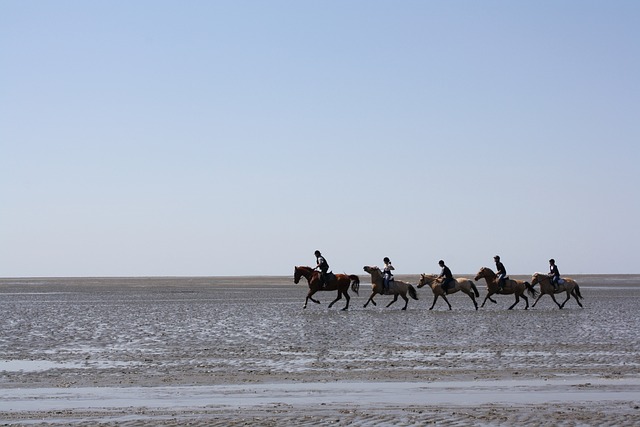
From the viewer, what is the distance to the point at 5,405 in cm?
1197

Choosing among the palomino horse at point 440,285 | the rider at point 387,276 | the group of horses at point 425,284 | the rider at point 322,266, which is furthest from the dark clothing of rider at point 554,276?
the rider at point 322,266

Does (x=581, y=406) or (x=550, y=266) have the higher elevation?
(x=550, y=266)

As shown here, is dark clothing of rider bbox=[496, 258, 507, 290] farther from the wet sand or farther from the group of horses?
the wet sand

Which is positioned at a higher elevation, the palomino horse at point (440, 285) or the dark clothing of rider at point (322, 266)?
the dark clothing of rider at point (322, 266)

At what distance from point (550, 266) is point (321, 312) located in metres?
9.49

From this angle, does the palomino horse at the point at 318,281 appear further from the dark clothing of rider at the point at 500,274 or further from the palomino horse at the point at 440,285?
the dark clothing of rider at the point at 500,274

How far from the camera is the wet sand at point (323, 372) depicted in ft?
36.2

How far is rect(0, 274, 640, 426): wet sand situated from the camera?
36.2 ft

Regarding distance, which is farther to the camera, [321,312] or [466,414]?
[321,312]

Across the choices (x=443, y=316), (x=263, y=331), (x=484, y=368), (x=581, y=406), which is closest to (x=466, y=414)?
(x=581, y=406)

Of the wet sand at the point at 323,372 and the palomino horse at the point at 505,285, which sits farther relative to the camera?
the palomino horse at the point at 505,285


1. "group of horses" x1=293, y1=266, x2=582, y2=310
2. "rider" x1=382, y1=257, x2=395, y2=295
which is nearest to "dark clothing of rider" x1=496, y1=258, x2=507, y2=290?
"group of horses" x1=293, y1=266, x2=582, y2=310

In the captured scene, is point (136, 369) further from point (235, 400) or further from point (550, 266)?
point (550, 266)

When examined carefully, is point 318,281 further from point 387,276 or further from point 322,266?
point 387,276
